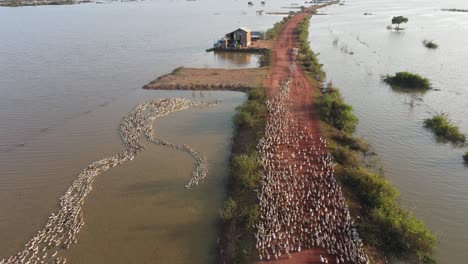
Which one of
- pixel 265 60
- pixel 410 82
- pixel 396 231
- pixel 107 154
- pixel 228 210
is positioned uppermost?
pixel 265 60

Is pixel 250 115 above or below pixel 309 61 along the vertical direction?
below

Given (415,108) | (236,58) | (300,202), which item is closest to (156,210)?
(300,202)

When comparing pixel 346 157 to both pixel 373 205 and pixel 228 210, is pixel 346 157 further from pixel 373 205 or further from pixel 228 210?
pixel 228 210

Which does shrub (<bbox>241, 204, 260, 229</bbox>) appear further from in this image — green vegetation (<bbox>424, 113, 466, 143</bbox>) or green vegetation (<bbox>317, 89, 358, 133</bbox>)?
green vegetation (<bbox>424, 113, 466, 143</bbox>)

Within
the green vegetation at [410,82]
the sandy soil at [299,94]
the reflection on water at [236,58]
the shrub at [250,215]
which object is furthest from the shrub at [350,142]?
the reflection on water at [236,58]

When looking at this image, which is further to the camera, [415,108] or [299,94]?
[299,94]
